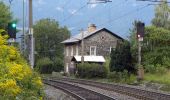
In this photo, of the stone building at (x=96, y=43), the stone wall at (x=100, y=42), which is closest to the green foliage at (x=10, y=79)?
the stone building at (x=96, y=43)

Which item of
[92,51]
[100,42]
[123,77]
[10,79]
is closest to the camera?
→ [10,79]

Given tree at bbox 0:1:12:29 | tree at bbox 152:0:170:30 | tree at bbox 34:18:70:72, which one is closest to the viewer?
tree at bbox 0:1:12:29

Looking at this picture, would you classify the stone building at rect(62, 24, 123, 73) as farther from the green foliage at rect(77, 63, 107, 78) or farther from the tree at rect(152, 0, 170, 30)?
the green foliage at rect(77, 63, 107, 78)

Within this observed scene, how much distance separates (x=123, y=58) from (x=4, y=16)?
1426 cm

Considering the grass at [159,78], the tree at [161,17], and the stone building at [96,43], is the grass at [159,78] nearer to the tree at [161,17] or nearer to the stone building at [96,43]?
the stone building at [96,43]

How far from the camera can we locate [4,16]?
48062 mm

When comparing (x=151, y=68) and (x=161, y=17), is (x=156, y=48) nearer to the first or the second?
(x=151, y=68)

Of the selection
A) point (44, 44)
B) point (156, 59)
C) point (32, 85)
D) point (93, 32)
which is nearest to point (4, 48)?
point (32, 85)

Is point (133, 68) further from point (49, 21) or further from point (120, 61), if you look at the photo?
point (49, 21)

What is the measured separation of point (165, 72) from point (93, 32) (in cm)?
3525

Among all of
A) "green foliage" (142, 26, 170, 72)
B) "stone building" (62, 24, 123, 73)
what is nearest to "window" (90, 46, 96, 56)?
"stone building" (62, 24, 123, 73)

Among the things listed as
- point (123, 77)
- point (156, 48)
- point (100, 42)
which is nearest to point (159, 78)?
point (123, 77)

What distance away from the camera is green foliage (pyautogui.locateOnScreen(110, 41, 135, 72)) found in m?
54.9

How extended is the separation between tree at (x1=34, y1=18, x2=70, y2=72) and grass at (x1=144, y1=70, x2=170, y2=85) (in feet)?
287
